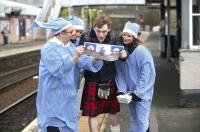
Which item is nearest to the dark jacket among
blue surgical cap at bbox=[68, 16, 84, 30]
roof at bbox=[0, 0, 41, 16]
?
blue surgical cap at bbox=[68, 16, 84, 30]

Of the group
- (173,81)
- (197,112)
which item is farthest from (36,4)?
(197,112)

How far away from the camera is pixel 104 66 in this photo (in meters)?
6.20

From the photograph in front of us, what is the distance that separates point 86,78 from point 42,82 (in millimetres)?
1079

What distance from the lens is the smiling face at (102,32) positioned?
237 inches

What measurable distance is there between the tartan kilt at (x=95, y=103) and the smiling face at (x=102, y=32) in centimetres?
54

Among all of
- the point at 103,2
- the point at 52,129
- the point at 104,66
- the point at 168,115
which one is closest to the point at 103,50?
the point at 104,66

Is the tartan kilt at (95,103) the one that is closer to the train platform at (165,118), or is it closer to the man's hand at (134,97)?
the man's hand at (134,97)

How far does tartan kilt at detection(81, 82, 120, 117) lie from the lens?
6.31 metres

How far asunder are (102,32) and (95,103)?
0.85 metres

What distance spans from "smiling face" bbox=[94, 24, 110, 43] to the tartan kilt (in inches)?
21.3

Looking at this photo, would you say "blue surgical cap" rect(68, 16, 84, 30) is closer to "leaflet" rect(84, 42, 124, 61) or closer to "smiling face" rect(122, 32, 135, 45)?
"leaflet" rect(84, 42, 124, 61)

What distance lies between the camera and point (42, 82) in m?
5.33

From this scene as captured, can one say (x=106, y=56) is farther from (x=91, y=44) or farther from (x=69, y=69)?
(x=69, y=69)

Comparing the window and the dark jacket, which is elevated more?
the window
